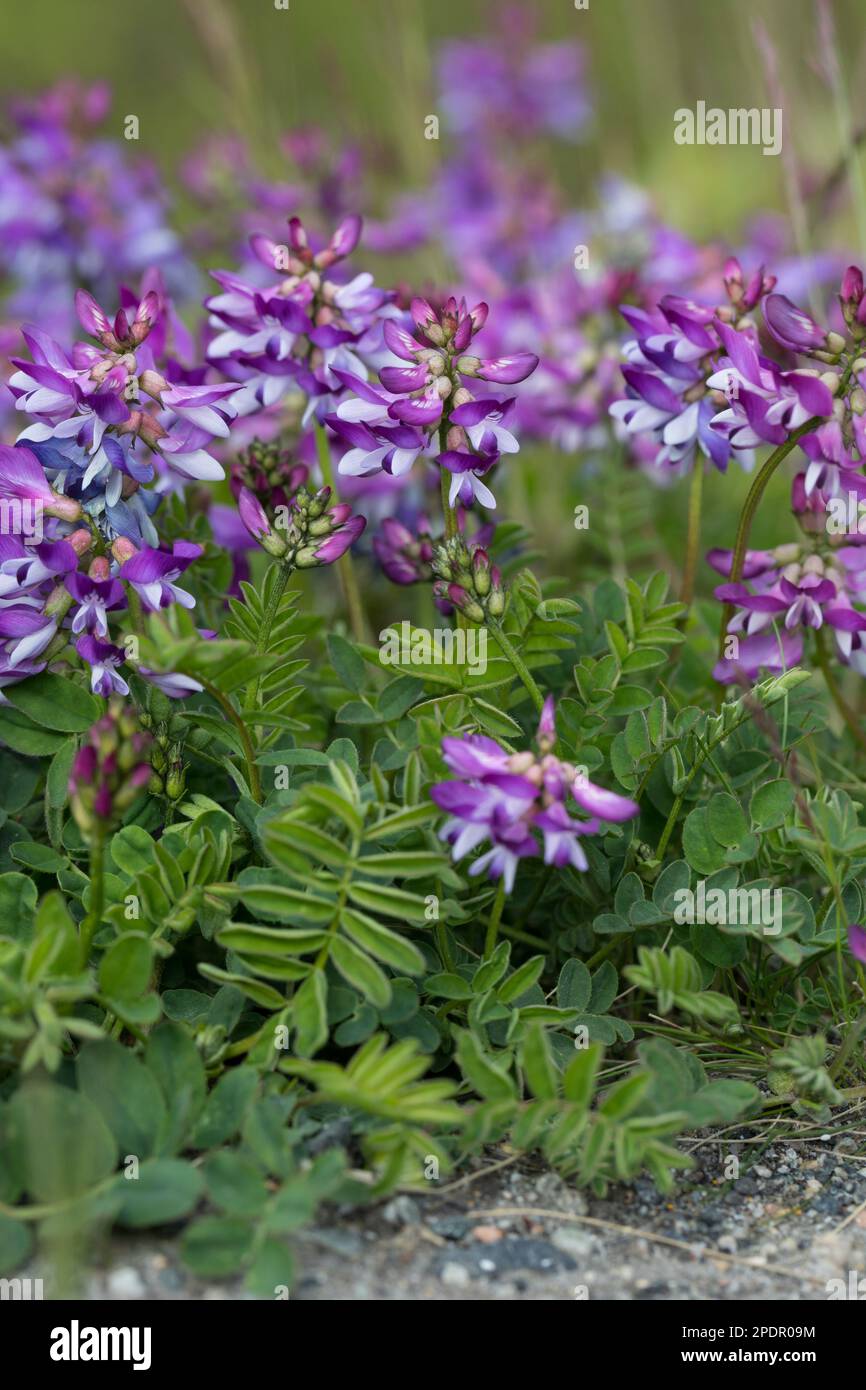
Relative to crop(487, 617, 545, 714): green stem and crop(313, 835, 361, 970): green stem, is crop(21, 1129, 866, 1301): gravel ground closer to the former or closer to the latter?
crop(313, 835, 361, 970): green stem

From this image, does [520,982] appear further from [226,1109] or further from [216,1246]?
[216,1246]

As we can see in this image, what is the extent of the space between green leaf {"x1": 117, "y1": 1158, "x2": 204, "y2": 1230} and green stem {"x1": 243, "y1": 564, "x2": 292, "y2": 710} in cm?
68

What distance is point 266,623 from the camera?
7.13ft

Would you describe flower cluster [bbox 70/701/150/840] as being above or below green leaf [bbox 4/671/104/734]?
below

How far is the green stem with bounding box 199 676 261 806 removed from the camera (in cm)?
208

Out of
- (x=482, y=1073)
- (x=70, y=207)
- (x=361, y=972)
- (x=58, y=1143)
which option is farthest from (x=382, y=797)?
(x=70, y=207)

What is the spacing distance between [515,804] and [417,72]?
113 inches

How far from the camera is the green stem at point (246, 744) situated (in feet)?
6.81

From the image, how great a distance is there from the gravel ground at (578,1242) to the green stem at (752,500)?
0.83m

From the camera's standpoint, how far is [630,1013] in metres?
2.35

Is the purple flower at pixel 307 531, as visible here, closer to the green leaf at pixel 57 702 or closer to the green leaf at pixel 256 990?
the green leaf at pixel 57 702

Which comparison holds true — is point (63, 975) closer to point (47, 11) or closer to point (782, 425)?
point (782, 425)

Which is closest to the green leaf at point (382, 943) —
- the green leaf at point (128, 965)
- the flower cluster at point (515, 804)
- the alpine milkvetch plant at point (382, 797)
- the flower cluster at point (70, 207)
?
the alpine milkvetch plant at point (382, 797)

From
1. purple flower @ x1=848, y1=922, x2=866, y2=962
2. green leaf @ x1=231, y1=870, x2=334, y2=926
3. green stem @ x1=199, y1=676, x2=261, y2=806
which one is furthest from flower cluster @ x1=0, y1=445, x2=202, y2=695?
purple flower @ x1=848, y1=922, x2=866, y2=962
